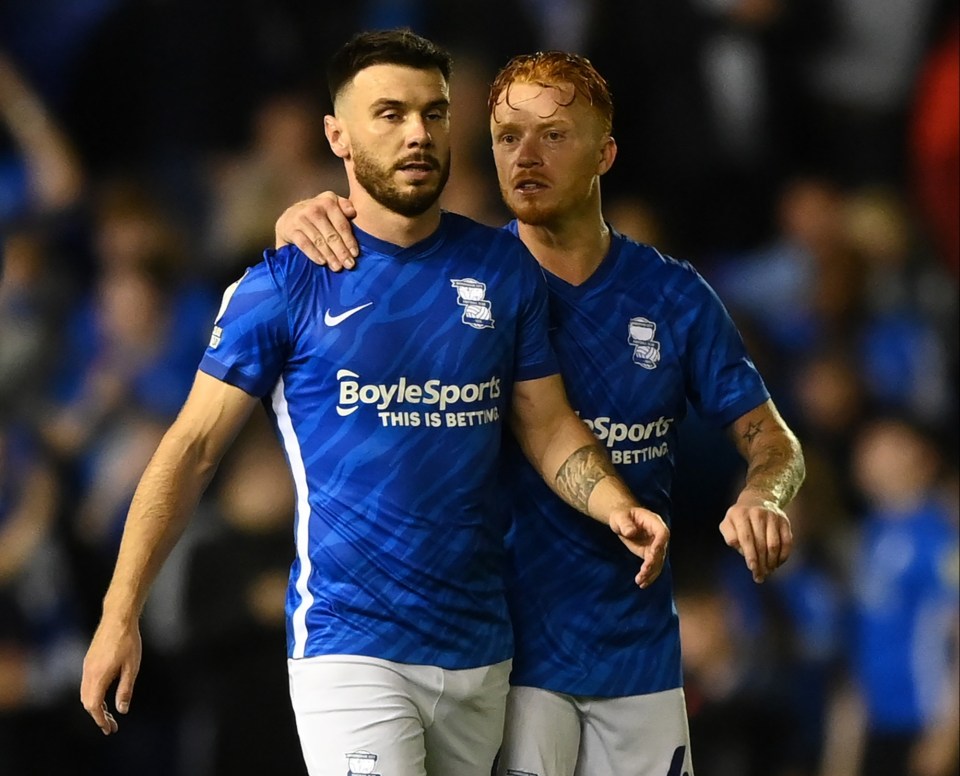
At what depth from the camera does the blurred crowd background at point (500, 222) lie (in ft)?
21.9

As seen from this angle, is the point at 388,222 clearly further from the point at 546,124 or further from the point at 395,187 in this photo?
the point at 546,124

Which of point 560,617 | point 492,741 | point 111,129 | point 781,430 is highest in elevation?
point 111,129

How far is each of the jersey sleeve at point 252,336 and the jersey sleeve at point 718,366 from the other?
1.01 metres

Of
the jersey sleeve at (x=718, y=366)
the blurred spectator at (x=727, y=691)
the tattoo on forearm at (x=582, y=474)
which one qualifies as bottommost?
the blurred spectator at (x=727, y=691)

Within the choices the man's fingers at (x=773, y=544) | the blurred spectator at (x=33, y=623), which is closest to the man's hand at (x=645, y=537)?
the man's fingers at (x=773, y=544)

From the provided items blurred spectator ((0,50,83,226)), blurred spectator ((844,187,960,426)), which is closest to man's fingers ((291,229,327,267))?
blurred spectator ((0,50,83,226))

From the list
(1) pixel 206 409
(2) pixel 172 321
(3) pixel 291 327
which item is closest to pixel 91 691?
(1) pixel 206 409

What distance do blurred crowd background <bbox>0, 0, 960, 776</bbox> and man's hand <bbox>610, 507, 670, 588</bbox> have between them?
3412mm

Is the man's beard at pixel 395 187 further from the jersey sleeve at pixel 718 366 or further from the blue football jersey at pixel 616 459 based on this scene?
the jersey sleeve at pixel 718 366

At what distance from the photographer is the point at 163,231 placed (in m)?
7.32

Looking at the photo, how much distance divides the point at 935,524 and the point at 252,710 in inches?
119

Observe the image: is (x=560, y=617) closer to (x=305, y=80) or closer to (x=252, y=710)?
(x=252, y=710)

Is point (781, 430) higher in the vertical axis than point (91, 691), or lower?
higher

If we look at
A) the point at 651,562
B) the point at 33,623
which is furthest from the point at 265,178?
the point at 651,562
